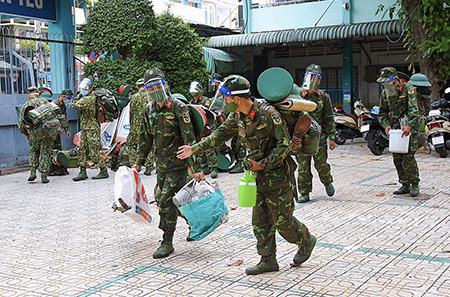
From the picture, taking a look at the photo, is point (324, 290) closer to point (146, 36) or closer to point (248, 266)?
point (248, 266)

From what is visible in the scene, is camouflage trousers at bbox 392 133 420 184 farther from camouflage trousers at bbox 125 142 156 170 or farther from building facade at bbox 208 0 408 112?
building facade at bbox 208 0 408 112

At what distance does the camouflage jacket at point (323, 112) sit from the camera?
294 inches

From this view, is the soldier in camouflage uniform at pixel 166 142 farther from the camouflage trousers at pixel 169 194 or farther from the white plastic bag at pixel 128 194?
the white plastic bag at pixel 128 194

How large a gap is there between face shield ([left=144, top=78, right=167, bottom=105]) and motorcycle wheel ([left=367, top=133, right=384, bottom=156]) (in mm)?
8422

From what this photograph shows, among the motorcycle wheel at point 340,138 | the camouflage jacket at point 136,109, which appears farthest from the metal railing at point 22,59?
the motorcycle wheel at point 340,138

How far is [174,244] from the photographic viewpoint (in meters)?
5.89

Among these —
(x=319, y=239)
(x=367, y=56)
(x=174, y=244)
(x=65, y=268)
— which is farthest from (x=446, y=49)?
(x=65, y=268)

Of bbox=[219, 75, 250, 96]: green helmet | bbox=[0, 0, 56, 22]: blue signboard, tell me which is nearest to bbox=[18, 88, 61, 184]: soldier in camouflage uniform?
bbox=[0, 0, 56, 22]: blue signboard

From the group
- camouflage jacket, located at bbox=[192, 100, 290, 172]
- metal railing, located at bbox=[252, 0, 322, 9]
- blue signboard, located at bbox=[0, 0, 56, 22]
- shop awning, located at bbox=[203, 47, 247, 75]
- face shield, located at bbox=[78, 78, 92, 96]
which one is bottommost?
camouflage jacket, located at bbox=[192, 100, 290, 172]

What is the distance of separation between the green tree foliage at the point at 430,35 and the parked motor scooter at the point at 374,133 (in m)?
1.58

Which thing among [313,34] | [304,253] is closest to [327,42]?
[313,34]

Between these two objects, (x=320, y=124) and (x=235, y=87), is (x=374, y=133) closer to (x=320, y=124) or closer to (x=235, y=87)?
(x=320, y=124)

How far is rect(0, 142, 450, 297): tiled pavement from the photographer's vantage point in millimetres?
4559

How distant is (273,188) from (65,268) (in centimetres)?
199
